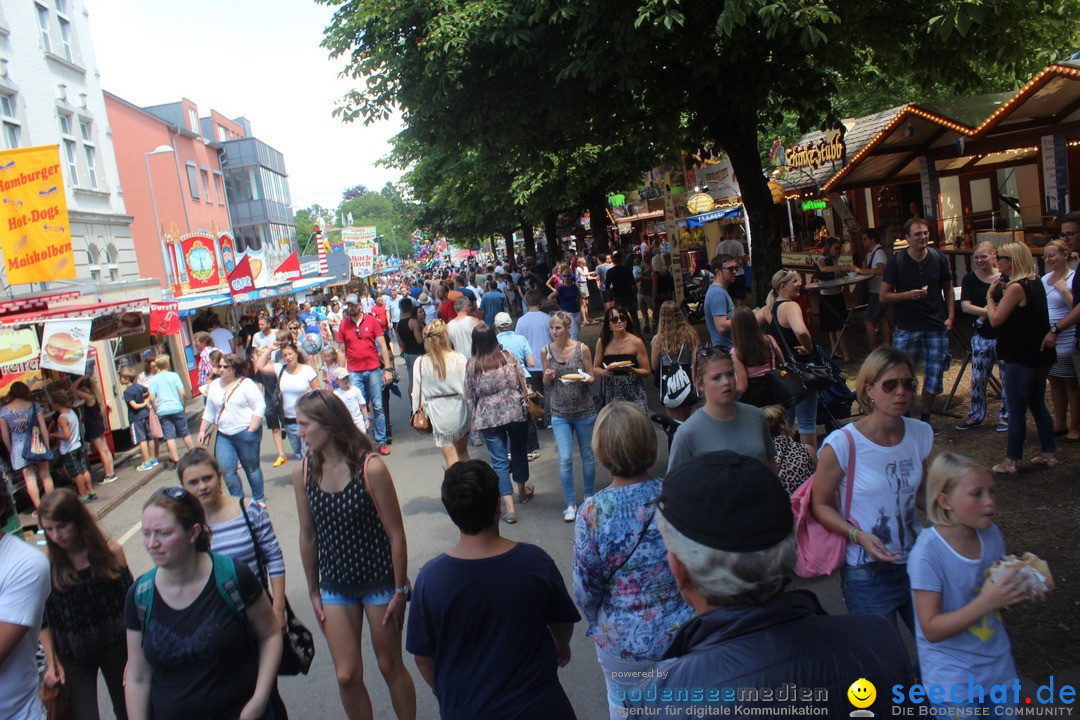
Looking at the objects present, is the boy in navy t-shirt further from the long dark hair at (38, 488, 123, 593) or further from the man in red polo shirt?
the man in red polo shirt

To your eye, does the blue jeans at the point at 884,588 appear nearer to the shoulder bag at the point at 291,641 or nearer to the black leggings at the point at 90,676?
the shoulder bag at the point at 291,641

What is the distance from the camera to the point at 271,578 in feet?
13.2

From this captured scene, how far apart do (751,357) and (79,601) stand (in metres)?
4.39

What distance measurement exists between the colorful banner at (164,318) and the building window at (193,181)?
73.7 feet

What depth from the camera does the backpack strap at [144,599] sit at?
9.84 feet

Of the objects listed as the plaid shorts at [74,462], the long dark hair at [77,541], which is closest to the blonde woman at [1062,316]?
the long dark hair at [77,541]

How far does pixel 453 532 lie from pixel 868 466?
4381mm

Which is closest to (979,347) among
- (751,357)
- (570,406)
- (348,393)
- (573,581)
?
(751,357)

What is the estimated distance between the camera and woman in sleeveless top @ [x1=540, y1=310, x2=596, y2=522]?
669 cm

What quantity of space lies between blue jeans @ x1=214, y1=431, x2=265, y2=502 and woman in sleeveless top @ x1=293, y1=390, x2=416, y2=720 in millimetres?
4177

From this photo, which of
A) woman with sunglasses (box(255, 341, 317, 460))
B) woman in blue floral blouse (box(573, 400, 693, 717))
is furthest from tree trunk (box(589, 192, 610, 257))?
woman in blue floral blouse (box(573, 400, 693, 717))

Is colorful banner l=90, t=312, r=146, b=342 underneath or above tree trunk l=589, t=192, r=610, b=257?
underneath

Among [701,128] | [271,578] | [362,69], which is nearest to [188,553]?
[271,578]

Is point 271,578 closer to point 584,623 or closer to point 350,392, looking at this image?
point 584,623
